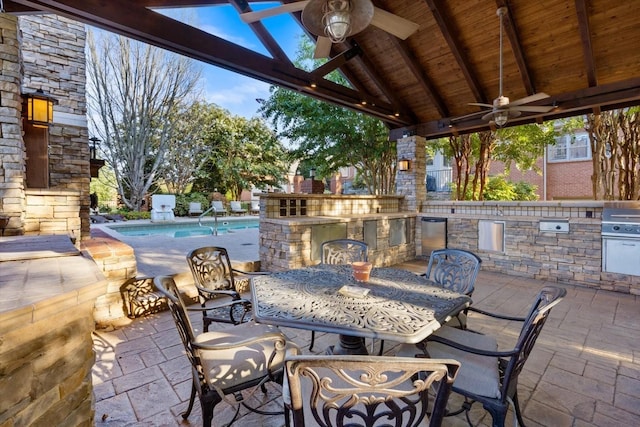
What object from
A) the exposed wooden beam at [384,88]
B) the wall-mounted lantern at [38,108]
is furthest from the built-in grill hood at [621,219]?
the wall-mounted lantern at [38,108]

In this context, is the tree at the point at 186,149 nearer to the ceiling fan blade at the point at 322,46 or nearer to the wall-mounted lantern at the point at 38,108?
the wall-mounted lantern at the point at 38,108

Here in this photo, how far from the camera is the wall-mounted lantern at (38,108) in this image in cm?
361

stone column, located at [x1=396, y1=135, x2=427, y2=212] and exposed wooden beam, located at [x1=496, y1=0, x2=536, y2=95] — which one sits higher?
exposed wooden beam, located at [x1=496, y1=0, x2=536, y2=95]

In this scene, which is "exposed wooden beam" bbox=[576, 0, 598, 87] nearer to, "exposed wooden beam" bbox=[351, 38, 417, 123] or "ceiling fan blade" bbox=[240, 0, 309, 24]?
"exposed wooden beam" bbox=[351, 38, 417, 123]

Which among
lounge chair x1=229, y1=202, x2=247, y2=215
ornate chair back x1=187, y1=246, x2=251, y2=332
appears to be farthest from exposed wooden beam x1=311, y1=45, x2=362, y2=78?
lounge chair x1=229, y1=202, x2=247, y2=215

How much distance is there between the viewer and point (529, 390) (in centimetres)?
212

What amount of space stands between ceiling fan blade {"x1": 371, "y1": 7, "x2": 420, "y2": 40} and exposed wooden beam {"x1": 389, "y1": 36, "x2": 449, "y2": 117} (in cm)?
225

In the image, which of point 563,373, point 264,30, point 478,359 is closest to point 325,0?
point 264,30

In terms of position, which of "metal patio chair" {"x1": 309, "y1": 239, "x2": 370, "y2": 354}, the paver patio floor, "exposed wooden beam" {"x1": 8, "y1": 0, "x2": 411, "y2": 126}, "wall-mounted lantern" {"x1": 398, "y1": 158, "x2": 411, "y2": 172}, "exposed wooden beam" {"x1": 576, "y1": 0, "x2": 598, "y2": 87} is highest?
"exposed wooden beam" {"x1": 576, "y1": 0, "x2": 598, "y2": 87}

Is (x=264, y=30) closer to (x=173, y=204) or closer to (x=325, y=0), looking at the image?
(x=325, y=0)

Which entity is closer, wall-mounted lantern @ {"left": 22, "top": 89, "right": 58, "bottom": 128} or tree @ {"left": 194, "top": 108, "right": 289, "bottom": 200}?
wall-mounted lantern @ {"left": 22, "top": 89, "right": 58, "bottom": 128}

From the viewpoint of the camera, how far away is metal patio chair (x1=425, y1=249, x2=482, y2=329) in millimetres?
2473

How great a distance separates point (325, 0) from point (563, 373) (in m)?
3.34

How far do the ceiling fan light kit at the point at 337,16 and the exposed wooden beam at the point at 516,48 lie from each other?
3.21 metres
